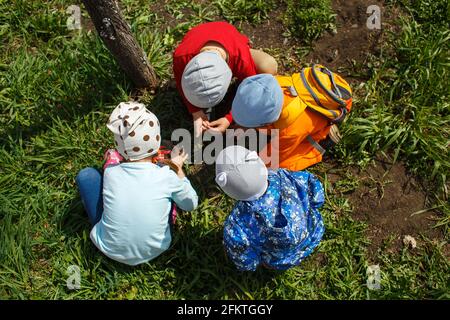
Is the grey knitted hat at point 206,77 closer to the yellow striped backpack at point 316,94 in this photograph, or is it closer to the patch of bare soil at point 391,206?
the yellow striped backpack at point 316,94

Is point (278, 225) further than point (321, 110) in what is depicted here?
No

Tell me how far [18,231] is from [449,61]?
9.69 ft

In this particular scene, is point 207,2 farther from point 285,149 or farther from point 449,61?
point 449,61

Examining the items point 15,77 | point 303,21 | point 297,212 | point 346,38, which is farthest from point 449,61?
point 15,77

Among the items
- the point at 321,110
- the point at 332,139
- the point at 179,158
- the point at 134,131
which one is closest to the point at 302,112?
the point at 321,110

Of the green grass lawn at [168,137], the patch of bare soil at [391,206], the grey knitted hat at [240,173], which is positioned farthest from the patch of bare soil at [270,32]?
the grey knitted hat at [240,173]

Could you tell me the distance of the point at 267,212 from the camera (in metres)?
2.42

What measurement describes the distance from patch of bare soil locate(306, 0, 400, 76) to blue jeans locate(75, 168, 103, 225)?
5.46 feet

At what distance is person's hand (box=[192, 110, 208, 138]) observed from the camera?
2.89 meters

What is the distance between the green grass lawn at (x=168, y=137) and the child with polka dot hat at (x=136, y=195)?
0.72 ft

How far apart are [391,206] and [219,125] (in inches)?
47.3

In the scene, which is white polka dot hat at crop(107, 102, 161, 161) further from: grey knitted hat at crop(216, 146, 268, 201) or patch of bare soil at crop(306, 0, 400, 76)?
patch of bare soil at crop(306, 0, 400, 76)

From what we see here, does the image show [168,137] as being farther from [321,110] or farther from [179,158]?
[321,110]

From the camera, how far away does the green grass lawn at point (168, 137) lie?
2.86 m
